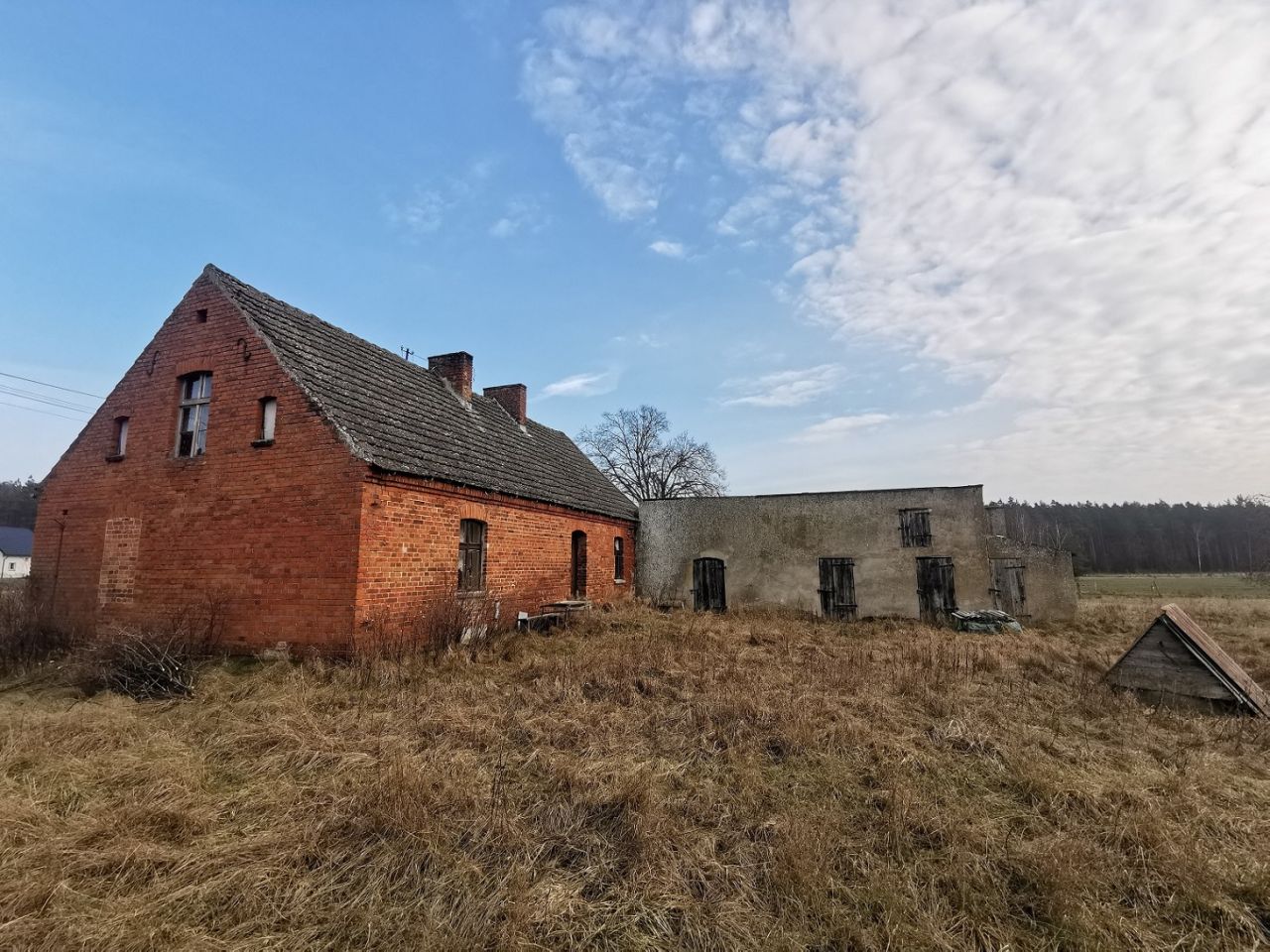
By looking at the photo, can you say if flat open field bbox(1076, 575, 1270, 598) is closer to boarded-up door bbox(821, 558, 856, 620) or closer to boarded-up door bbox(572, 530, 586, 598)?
boarded-up door bbox(821, 558, 856, 620)

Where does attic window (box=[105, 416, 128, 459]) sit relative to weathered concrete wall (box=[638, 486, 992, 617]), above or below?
above

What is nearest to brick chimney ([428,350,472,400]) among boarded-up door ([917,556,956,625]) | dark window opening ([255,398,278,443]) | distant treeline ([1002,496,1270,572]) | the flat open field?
dark window opening ([255,398,278,443])

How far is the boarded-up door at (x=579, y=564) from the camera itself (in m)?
16.9

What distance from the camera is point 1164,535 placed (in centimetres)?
8169

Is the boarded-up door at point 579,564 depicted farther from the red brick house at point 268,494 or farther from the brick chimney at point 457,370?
the brick chimney at point 457,370

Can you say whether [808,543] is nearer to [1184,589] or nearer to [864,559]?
[864,559]

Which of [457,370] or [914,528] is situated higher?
[457,370]

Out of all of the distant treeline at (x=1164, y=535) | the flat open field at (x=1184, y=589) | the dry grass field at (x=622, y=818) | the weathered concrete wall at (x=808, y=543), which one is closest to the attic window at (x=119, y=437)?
the dry grass field at (x=622, y=818)

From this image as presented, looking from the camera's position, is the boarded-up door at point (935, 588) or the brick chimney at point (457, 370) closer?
the brick chimney at point (457, 370)

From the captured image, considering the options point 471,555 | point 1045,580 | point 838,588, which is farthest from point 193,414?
point 1045,580

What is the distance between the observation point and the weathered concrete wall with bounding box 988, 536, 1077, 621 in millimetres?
18484

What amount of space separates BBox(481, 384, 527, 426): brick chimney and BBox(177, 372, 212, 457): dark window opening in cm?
915

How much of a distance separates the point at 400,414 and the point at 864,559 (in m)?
14.4

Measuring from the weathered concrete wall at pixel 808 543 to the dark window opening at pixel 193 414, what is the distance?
44.7ft
